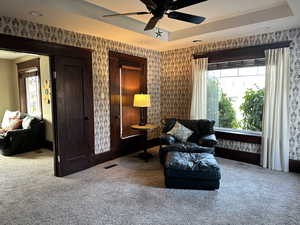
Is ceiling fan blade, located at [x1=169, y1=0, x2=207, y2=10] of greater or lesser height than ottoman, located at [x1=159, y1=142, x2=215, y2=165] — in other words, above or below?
above

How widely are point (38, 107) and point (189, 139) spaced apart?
4.54m

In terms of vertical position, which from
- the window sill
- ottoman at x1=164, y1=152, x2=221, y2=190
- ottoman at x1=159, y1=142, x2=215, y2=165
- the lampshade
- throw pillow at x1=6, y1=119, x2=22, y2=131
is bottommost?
ottoman at x1=164, y1=152, x2=221, y2=190

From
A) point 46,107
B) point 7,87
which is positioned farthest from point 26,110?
point 46,107

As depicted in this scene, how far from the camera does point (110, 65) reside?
442 centimetres

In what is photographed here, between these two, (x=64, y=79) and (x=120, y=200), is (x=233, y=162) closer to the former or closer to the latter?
(x=120, y=200)

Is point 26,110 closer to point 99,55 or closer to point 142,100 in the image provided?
point 99,55

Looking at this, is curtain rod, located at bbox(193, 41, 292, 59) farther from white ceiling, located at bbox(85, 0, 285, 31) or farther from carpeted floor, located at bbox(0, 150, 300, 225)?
carpeted floor, located at bbox(0, 150, 300, 225)

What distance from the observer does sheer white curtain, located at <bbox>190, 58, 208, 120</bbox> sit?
483cm

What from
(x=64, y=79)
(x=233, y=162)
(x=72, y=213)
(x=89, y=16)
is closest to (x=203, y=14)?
(x=89, y=16)

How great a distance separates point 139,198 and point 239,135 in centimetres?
281

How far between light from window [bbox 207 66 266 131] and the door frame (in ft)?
9.72

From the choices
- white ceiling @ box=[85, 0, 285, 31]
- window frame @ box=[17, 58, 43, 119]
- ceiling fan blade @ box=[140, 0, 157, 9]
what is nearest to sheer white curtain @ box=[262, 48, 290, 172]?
white ceiling @ box=[85, 0, 285, 31]

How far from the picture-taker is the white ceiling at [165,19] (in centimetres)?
276

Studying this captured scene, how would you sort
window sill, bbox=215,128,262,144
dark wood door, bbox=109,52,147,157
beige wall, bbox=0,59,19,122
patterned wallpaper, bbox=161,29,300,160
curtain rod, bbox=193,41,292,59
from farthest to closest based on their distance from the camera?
1. beige wall, bbox=0,59,19,122
2. dark wood door, bbox=109,52,147,157
3. window sill, bbox=215,128,262,144
4. curtain rod, bbox=193,41,292,59
5. patterned wallpaper, bbox=161,29,300,160
